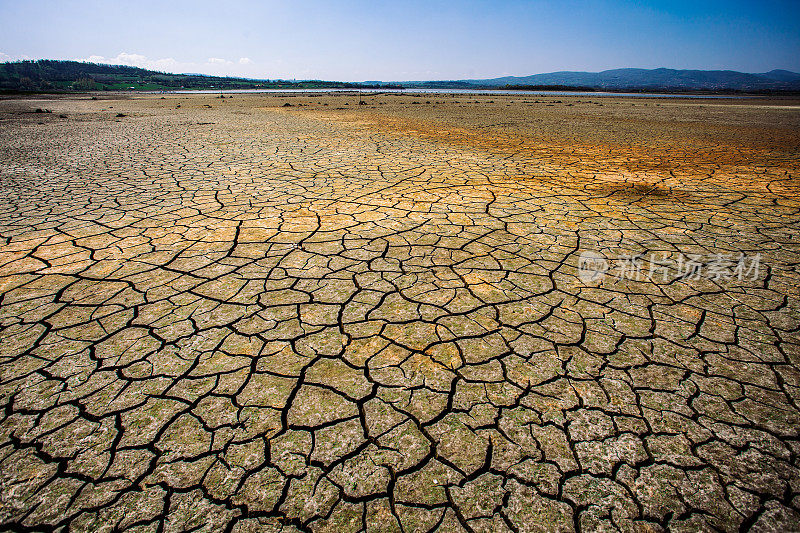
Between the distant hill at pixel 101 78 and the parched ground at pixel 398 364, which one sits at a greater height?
the distant hill at pixel 101 78

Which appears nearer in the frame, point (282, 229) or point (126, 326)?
point (126, 326)

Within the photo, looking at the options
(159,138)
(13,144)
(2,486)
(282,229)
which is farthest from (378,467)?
(13,144)

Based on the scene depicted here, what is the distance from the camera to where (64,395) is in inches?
72.1

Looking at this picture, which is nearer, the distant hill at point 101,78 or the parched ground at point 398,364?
the parched ground at point 398,364

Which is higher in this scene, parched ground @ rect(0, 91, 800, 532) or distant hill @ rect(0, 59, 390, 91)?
distant hill @ rect(0, 59, 390, 91)

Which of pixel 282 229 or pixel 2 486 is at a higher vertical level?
pixel 282 229

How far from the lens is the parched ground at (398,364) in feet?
4.57

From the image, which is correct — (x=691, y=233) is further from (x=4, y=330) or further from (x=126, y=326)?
(x=4, y=330)

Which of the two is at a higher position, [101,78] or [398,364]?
[101,78]

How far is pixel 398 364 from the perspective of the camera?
2076mm

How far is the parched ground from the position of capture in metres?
1.39

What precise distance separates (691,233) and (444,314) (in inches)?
127

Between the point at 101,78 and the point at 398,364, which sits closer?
the point at 398,364

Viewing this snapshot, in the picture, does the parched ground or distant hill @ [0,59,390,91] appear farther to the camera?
distant hill @ [0,59,390,91]
